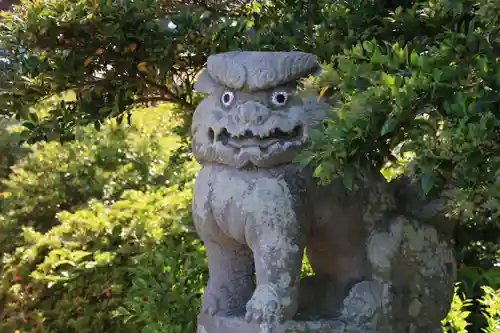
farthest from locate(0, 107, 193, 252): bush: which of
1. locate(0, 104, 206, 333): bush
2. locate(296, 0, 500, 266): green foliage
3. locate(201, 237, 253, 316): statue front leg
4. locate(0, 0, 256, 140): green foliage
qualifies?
locate(296, 0, 500, 266): green foliage

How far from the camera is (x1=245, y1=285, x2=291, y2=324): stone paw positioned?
1.48m

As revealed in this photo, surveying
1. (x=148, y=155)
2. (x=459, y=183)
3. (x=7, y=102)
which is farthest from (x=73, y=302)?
Answer: (x=459, y=183)

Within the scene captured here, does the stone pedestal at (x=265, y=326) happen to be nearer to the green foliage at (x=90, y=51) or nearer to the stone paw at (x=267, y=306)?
the stone paw at (x=267, y=306)

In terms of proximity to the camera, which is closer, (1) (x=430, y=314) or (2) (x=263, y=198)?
(2) (x=263, y=198)

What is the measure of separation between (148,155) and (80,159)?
441 mm

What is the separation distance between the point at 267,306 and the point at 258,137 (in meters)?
0.39

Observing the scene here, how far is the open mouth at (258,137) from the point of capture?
4.97 feet

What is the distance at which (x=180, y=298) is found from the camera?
2.65 metres

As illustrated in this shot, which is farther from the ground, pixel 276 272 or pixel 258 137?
pixel 258 137

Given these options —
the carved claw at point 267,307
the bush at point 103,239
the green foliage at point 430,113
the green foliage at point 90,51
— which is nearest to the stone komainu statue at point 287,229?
the carved claw at point 267,307

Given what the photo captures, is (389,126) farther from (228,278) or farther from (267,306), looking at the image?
(228,278)

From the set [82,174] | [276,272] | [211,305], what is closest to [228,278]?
[211,305]

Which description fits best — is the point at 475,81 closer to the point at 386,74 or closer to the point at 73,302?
the point at 386,74

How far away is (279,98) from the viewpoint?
5.05ft
